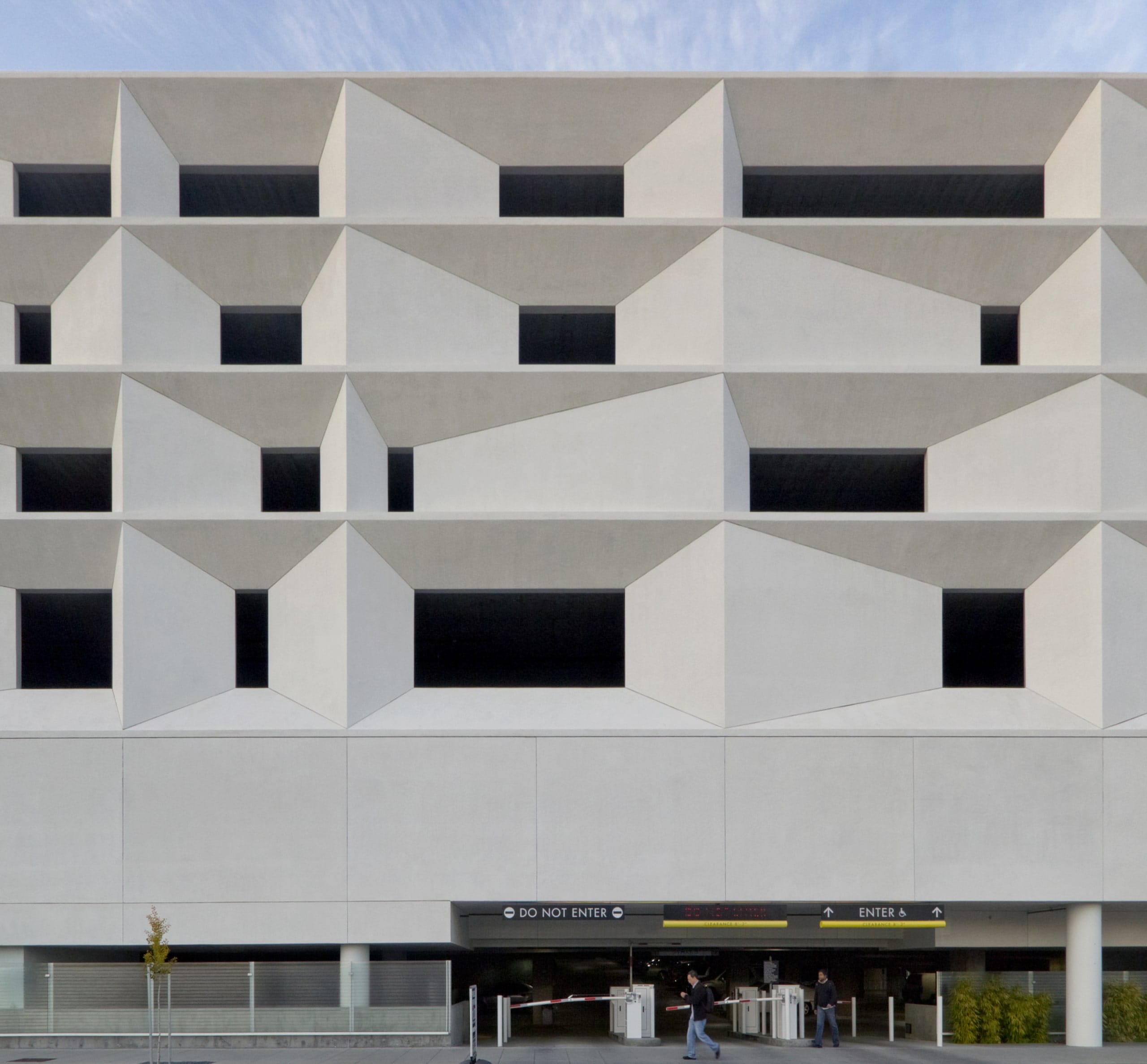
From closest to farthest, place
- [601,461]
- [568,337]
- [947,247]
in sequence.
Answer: [601,461] → [947,247] → [568,337]

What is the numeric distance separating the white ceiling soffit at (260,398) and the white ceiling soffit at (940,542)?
8760mm

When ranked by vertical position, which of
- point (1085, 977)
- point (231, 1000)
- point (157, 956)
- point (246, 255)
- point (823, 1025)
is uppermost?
point (246, 255)

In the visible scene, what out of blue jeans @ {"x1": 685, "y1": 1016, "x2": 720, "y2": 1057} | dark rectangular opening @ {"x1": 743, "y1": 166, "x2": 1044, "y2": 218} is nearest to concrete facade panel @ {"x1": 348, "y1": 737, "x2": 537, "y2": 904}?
blue jeans @ {"x1": 685, "y1": 1016, "x2": 720, "y2": 1057}

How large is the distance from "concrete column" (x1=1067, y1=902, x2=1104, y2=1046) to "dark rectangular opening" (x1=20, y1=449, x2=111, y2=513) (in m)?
21.5

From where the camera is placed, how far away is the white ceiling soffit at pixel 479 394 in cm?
2078

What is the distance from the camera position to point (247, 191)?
77.7 ft

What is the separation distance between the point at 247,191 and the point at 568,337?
26.3 ft

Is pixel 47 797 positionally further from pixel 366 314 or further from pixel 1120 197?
pixel 1120 197

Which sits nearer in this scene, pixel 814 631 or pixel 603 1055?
pixel 603 1055

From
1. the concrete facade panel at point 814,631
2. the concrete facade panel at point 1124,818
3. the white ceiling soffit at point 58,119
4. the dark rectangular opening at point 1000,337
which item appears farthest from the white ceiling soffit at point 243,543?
the concrete facade panel at point 1124,818

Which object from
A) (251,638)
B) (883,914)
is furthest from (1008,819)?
(251,638)

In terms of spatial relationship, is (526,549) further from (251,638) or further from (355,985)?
(355,985)

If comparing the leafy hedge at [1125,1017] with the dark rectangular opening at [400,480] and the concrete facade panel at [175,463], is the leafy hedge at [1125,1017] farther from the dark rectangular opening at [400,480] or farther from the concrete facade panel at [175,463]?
the concrete facade panel at [175,463]

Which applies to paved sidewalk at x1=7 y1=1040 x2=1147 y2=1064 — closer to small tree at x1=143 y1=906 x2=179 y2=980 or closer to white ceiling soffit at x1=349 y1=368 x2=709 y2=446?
small tree at x1=143 y1=906 x2=179 y2=980
